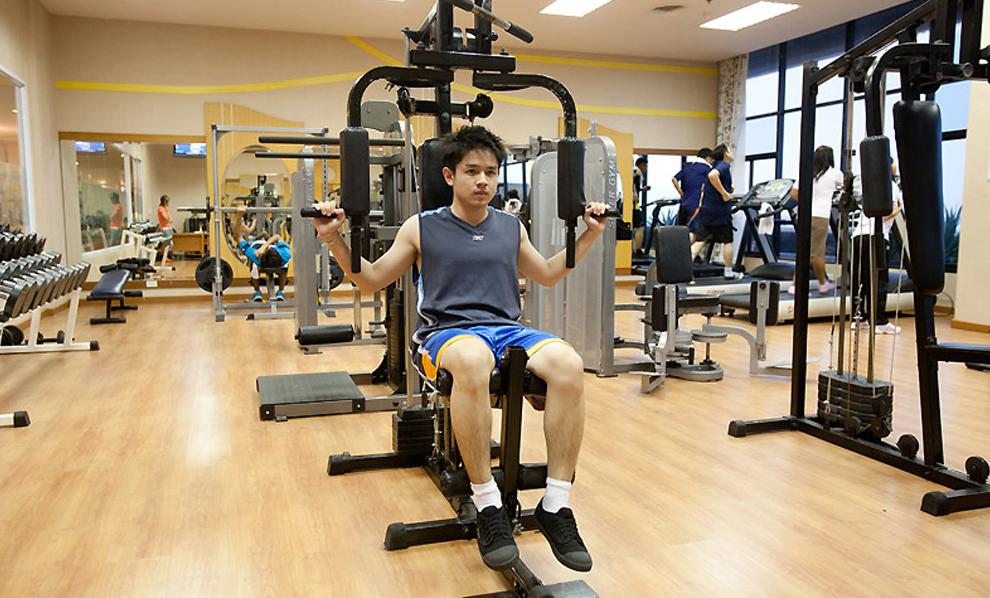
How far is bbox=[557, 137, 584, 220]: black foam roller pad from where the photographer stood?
1846 millimetres

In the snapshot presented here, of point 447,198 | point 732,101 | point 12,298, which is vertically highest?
point 732,101

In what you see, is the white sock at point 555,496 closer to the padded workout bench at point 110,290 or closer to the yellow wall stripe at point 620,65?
the padded workout bench at point 110,290

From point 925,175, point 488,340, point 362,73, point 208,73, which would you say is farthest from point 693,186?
point 488,340

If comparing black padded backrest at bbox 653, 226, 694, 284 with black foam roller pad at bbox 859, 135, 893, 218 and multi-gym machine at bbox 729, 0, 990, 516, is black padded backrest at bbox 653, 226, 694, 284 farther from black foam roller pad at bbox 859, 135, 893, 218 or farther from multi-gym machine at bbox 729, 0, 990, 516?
black foam roller pad at bbox 859, 135, 893, 218

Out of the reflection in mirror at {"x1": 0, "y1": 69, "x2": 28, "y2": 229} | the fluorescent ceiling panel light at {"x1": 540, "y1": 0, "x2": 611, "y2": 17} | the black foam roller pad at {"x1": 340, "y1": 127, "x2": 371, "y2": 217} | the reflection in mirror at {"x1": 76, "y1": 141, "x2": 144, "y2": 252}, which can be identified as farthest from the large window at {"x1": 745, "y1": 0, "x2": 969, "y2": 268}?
the reflection in mirror at {"x1": 76, "y1": 141, "x2": 144, "y2": 252}

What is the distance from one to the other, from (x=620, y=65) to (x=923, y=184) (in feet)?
24.6

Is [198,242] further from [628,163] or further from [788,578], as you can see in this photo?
[788,578]

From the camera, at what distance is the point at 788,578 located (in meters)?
1.84

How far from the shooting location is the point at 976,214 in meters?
5.59

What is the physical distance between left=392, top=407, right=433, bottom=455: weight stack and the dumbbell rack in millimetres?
Answer: 2039

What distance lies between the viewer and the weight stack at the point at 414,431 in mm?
2646

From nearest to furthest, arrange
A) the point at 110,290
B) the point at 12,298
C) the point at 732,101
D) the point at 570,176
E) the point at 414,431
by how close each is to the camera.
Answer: the point at 570,176, the point at 414,431, the point at 12,298, the point at 110,290, the point at 732,101

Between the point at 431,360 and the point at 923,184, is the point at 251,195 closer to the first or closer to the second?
the point at 431,360

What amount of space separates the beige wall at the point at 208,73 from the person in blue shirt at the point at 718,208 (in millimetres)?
2612
